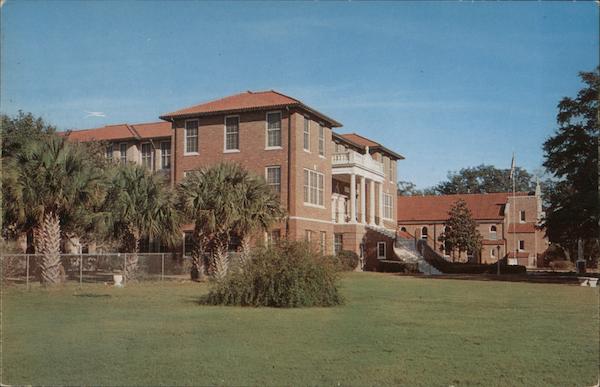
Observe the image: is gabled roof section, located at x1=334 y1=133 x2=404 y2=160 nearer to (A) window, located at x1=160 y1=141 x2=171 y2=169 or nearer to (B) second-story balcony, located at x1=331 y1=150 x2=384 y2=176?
(B) second-story balcony, located at x1=331 y1=150 x2=384 y2=176

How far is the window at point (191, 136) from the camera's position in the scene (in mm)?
48594

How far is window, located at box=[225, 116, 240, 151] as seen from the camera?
47228mm

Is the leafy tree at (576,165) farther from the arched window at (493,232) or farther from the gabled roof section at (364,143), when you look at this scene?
the arched window at (493,232)

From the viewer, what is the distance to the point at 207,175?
34375mm

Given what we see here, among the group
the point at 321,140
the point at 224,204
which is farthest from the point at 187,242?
the point at 224,204

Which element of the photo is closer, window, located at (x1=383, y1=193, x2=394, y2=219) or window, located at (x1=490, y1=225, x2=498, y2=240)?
window, located at (x1=383, y1=193, x2=394, y2=219)

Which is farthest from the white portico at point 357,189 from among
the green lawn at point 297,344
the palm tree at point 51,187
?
the green lawn at point 297,344

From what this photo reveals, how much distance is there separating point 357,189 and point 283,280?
4037cm

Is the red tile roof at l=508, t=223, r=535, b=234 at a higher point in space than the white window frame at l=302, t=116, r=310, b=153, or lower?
lower

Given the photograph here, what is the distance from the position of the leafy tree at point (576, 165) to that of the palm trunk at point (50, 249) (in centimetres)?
2729

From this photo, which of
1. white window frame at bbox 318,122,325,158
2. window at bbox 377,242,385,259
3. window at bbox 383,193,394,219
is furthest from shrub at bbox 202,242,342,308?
window at bbox 383,193,394,219

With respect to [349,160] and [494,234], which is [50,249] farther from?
[494,234]

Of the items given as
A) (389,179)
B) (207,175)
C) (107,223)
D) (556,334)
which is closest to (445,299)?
(556,334)

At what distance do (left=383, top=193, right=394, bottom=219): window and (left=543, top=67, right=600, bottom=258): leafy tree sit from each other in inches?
892
